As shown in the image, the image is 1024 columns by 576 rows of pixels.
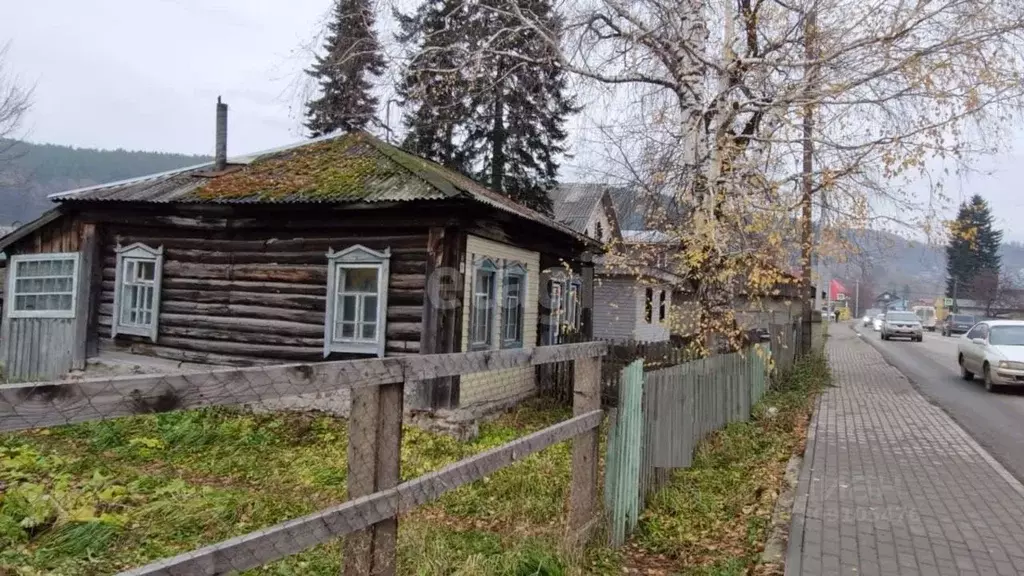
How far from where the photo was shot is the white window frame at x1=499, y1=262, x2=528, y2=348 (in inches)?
462

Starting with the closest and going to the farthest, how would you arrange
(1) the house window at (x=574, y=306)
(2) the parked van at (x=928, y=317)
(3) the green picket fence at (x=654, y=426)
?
(3) the green picket fence at (x=654, y=426)
(1) the house window at (x=574, y=306)
(2) the parked van at (x=928, y=317)

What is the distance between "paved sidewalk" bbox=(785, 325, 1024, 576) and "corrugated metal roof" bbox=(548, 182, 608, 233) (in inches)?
872

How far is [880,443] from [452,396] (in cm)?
587

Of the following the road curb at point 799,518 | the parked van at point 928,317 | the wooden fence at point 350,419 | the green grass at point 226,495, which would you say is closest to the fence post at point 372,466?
the wooden fence at point 350,419

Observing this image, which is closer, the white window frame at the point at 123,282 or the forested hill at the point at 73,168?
the white window frame at the point at 123,282

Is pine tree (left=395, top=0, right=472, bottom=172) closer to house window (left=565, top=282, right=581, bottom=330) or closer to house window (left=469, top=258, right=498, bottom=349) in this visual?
house window (left=469, top=258, right=498, bottom=349)

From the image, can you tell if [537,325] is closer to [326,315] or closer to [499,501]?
[326,315]

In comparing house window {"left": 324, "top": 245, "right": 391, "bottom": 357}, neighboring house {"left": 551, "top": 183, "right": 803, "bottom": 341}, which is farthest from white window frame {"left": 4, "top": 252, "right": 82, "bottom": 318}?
neighboring house {"left": 551, "top": 183, "right": 803, "bottom": 341}

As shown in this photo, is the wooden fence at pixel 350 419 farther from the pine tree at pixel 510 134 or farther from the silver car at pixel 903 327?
the silver car at pixel 903 327

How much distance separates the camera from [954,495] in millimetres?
6613

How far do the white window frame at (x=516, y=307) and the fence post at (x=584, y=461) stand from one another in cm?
684

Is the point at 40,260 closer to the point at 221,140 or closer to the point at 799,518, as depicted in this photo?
the point at 221,140

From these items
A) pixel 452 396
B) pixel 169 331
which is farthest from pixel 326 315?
pixel 169 331

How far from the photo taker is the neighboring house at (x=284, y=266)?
32.7ft
